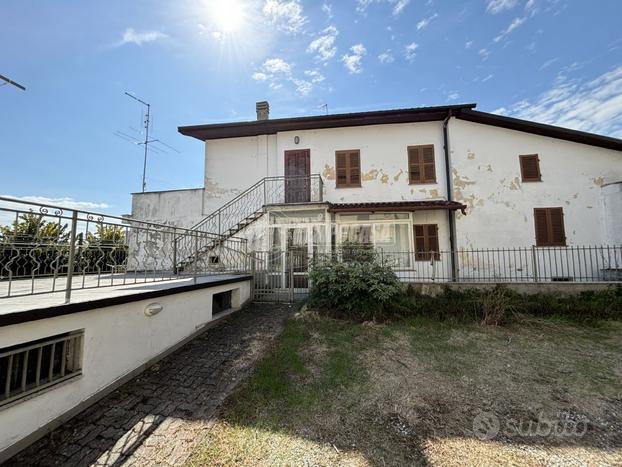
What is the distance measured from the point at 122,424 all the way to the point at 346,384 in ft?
9.16

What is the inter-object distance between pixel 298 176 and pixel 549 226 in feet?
34.0

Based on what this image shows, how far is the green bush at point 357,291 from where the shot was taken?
22.0 ft

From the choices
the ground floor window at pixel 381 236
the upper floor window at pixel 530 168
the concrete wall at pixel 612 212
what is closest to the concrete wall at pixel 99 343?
the ground floor window at pixel 381 236

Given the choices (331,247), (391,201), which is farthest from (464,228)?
(331,247)

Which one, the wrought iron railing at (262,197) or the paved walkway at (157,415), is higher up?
the wrought iron railing at (262,197)

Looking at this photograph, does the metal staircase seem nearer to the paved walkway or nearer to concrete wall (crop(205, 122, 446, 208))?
concrete wall (crop(205, 122, 446, 208))

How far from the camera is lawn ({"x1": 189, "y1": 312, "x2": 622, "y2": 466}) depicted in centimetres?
261

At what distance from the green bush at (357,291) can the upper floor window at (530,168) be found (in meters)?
8.20

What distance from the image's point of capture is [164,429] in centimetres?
291

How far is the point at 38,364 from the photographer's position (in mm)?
2730

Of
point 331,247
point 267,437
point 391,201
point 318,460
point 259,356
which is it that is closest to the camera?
point 318,460

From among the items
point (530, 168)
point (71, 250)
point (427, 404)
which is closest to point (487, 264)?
point (530, 168)

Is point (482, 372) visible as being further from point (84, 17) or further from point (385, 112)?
point (84, 17)

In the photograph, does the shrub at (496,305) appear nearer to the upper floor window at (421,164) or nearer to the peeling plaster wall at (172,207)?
the upper floor window at (421,164)
